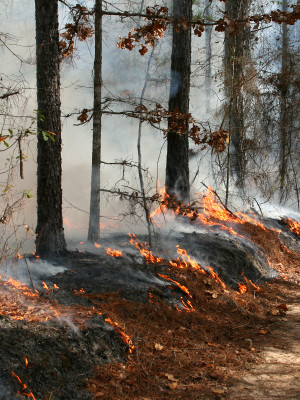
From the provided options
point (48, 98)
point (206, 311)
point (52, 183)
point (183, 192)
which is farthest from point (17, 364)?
point (183, 192)

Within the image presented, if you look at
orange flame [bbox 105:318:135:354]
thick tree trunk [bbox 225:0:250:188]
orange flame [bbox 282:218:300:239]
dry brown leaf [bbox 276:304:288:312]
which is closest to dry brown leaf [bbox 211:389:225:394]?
orange flame [bbox 105:318:135:354]

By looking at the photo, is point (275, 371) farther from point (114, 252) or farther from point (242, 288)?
point (114, 252)

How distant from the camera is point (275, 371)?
4535mm

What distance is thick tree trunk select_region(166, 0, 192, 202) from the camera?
9786 millimetres

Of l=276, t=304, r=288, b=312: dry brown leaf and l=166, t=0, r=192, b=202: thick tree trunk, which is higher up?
l=166, t=0, r=192, b=202: thick tree trunk

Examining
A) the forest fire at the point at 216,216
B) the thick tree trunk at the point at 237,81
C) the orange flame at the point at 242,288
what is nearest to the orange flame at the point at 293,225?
the forest fire at the point at 216,216

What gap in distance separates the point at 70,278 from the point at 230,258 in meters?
3.48

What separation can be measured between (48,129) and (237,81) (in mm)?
7262

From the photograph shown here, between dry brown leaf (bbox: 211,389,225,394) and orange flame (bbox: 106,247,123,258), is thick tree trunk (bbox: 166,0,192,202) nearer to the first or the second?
orange flame (bbox: 106,247,123,258)

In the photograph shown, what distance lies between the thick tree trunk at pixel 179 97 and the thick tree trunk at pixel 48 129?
11.3ft

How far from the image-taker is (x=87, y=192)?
1332 centimetres

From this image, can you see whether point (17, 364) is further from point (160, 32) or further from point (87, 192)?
point (87, 192)

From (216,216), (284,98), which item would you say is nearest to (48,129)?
(216,216)

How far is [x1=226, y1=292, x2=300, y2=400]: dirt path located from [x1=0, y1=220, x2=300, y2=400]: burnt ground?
0.02 m
